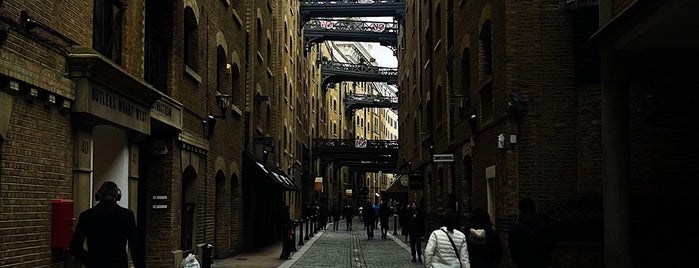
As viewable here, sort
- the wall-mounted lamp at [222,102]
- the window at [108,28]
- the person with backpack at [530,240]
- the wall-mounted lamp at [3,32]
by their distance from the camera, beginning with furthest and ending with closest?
the wall-mounted lamp at [222,102] → the window at [108,28] → the person with backpack at [530,240] → the wall-mounted lamp at [3,32]

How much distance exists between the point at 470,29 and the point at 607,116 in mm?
8474

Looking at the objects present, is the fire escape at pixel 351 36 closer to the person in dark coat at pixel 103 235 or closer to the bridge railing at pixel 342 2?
the bridge railing at pixel 342 2

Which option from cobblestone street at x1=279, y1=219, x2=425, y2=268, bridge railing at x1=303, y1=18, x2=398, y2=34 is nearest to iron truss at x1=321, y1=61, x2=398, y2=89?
bridge railing at x1=303, y1=18, x2=398, y2=34

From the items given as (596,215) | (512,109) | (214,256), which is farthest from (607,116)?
(214,256)

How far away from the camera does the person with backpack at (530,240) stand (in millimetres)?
8219

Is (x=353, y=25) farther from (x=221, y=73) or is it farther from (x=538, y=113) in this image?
(x=538, y=113)

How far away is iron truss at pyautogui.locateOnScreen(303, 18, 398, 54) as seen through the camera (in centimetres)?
4834

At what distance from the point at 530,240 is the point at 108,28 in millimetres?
6662

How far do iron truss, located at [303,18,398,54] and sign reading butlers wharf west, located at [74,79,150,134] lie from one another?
121 ft

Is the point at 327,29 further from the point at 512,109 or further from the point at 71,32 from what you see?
the point at 71,32

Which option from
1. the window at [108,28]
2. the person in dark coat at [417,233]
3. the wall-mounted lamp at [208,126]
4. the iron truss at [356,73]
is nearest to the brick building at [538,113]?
the person in dark coat at [417,233]

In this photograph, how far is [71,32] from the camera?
8.67m

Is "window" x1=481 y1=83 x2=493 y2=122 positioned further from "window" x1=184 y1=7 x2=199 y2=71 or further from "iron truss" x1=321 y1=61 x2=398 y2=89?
"iron truss" x1=321 y1=61 x2=398 y2=89

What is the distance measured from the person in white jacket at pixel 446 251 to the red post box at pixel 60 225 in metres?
3.96
